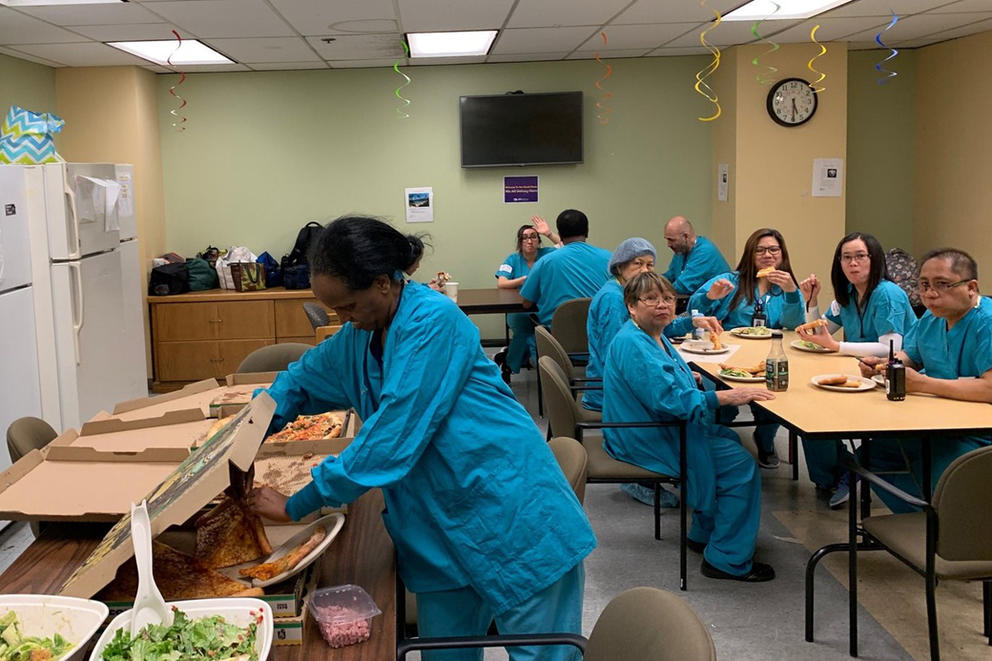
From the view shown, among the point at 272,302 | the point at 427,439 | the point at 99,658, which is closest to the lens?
the point at 99,658

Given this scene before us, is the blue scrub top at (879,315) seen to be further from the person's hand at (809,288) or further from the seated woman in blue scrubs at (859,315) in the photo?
the person's hand at (809,288)

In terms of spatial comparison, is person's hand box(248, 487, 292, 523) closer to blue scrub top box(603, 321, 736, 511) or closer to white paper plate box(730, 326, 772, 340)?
blue scrub top box(603, 321, 736, 511)

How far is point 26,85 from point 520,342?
4123mm

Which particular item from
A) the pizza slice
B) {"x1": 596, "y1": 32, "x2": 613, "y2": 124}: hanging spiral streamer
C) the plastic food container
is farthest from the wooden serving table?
{"x1": 596, "y1": 32, "x2": 613, "y2": 124}: hanging spiral streamer

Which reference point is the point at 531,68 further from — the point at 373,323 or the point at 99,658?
the point at 99,658

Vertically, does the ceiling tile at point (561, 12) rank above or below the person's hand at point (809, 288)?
above

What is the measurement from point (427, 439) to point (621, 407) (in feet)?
6.80

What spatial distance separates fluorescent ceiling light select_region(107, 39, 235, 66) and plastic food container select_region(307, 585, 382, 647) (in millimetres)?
5534

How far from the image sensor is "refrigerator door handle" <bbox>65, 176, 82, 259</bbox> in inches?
205

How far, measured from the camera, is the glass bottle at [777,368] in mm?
3811

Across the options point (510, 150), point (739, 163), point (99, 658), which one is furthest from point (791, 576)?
point (510, 150)

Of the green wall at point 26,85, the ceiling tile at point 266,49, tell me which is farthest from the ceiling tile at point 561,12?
the green wall at point 26,85

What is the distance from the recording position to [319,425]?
10.4 feet

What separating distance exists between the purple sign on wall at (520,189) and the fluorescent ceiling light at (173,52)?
2.53m
